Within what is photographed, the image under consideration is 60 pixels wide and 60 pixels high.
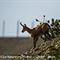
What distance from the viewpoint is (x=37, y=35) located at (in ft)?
39.9

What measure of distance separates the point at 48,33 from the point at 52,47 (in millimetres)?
2001

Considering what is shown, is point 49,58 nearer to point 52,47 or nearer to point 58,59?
point 58,59

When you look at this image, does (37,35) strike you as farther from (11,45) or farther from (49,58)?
(11,45)

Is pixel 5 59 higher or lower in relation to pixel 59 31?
lower

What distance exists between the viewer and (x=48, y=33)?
40.0 ft

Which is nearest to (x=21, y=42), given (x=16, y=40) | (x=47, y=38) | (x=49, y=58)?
A: (x=16, y=40)

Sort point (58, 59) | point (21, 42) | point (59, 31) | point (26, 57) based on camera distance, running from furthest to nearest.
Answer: point (21, 42) → point (59, 31) → point (26, 57) → point (58, 59)

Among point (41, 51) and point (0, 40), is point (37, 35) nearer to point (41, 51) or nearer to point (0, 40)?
point (41, 51)

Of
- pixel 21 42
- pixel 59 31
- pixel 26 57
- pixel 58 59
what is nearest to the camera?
pixel 58 59

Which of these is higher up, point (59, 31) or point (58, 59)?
point (59, 31)

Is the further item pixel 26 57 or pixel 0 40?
pixel 0 40

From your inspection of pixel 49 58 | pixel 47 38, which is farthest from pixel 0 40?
pixel 49 58

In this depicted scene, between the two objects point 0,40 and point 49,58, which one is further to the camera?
point 0,40

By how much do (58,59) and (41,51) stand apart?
1441 millimetres
